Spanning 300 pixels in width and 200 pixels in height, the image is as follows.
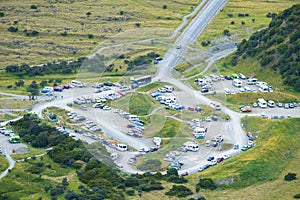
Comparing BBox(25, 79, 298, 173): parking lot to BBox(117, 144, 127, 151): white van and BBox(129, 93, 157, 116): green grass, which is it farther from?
BBox(129, 93, 157, 116): green grass

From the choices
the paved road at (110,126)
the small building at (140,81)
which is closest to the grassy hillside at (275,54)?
the paved road at (110,126)

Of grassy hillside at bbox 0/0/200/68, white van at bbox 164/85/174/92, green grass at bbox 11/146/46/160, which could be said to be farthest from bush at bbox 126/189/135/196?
grassy hillside at bbox 0/0/200/68

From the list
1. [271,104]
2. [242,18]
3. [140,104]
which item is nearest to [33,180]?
[140,104]

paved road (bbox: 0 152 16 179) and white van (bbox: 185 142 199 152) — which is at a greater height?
white van (bbox: 185 142 199 152)

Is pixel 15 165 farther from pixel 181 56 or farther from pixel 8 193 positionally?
pixel 181 56

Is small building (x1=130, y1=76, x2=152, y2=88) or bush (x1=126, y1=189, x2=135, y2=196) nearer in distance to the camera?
bush (x1=126, y1=189, x2=135, y2=196)

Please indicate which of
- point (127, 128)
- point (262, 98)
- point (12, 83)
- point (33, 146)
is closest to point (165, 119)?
point (127, 128)
